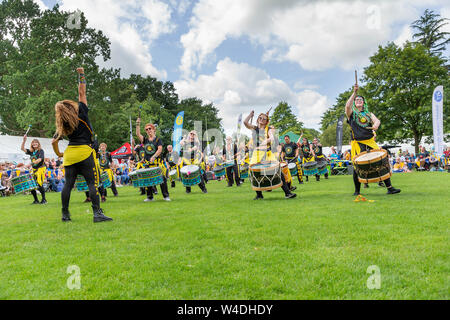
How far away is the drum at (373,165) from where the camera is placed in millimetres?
7387

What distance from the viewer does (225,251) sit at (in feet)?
12.1

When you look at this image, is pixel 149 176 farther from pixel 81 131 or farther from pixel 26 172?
pixel 26 172

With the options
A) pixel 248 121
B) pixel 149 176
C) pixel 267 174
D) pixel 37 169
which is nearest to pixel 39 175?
pixel 37 169

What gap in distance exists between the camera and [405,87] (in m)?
31.8

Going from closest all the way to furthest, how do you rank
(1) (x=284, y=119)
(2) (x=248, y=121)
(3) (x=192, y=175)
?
(2) (x=248, y=121), (3) (x=192, y=175), (1) (x=284, y=119)

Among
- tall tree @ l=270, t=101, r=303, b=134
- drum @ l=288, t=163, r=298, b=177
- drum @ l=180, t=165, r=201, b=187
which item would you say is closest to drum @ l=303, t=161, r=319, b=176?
drum @ l=288, t=163, r=298, b=177

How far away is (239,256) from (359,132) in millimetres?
5599

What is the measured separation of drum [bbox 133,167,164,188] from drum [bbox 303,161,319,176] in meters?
8.56

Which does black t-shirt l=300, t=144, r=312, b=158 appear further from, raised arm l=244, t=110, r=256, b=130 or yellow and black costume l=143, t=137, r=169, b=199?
yellow and black costume l=143, t=137, r=169, b=199

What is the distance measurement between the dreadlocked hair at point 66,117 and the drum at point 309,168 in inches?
454

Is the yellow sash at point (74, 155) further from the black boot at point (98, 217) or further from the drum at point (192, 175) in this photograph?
the drum at point (192, 175)

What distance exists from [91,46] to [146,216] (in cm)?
3610

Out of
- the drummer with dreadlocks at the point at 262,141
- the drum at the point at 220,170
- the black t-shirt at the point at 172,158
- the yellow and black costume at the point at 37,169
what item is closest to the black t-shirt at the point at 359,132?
the drummer with dreadlocks at the point at 262,141
